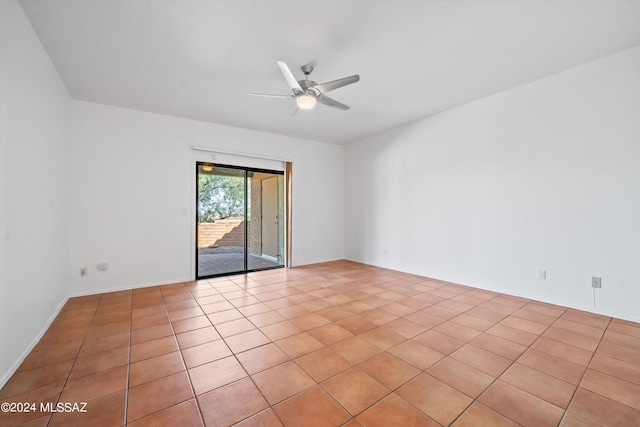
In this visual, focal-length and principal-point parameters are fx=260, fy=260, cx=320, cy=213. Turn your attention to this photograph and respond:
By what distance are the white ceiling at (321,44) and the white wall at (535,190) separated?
40 centimetres

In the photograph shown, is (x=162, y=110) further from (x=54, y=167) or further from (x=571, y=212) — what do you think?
(x=571, y=212)

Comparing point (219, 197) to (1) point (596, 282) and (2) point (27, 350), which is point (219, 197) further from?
(1) point (596, 282)

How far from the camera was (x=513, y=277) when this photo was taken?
366 centimetres

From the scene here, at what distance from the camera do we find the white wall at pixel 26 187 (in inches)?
74.6

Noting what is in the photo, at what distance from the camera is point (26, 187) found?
2252 mm

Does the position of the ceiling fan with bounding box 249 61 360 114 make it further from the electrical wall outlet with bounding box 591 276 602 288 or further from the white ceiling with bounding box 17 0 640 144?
the electrical wall outlet with bounding box 591 276 602 288

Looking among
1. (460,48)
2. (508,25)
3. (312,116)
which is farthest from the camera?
(312,116)

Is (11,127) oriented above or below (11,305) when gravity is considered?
above

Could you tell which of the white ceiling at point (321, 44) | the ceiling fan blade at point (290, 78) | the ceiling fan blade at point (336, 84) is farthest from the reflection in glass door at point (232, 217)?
the ceiling fan blade at point (336, 84)

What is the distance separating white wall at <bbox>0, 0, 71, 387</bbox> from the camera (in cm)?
190

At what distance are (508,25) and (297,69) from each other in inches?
81.3

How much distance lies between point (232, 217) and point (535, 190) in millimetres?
4899

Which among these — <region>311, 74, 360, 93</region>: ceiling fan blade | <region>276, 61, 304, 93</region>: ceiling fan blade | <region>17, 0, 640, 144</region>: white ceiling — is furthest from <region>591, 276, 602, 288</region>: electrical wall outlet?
<region>276, 61, 304, 93</region>: ceiling fan blade

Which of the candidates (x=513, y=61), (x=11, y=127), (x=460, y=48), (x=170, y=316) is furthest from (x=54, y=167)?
(x=513, y=61)
